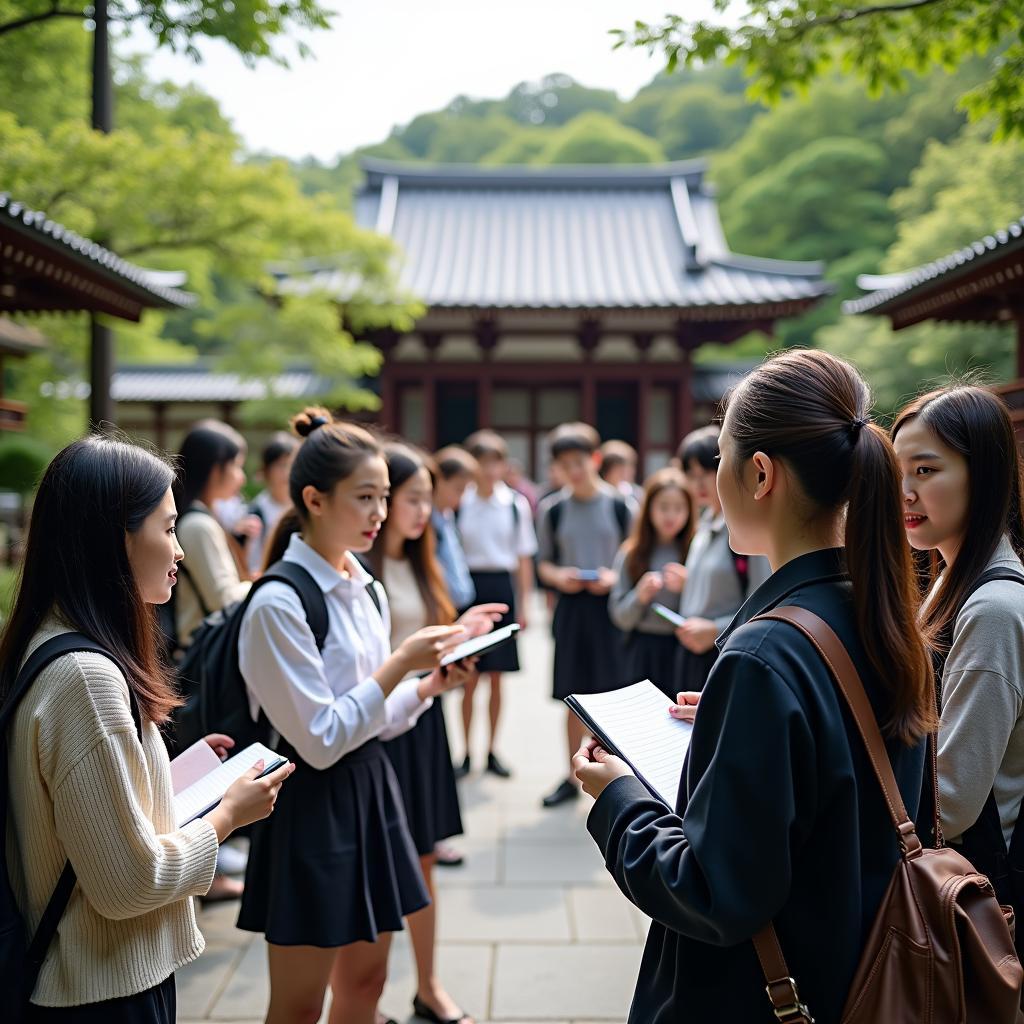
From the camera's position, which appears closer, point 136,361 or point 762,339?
point 136,361

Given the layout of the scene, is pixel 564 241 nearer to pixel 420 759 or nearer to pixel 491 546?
pixel 491 546

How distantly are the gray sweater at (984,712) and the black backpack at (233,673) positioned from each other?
1333 mm

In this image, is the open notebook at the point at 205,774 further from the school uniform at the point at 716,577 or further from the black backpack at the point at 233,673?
the school uniform at the point at 716,577

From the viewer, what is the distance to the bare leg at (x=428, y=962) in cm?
277

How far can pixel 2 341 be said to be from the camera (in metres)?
10.1

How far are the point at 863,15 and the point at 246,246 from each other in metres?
4.86

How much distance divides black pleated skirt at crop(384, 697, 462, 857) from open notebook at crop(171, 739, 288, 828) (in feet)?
3.51

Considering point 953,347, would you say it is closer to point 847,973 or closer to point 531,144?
point 847,973

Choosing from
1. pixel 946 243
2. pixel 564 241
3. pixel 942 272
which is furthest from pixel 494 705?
pixel 564 241

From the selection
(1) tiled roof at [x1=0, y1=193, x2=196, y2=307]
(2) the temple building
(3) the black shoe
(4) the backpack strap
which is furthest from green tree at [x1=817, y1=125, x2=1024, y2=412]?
(4) the backpack strap

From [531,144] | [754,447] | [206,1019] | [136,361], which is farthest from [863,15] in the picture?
[531,144]

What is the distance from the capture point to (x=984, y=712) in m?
1.64

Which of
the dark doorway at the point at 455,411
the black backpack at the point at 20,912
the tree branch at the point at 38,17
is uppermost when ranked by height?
the tree branch at the point at 38,17

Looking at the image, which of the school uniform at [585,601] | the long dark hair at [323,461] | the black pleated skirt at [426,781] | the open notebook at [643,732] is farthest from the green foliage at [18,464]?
the open notebook at [643,732]
